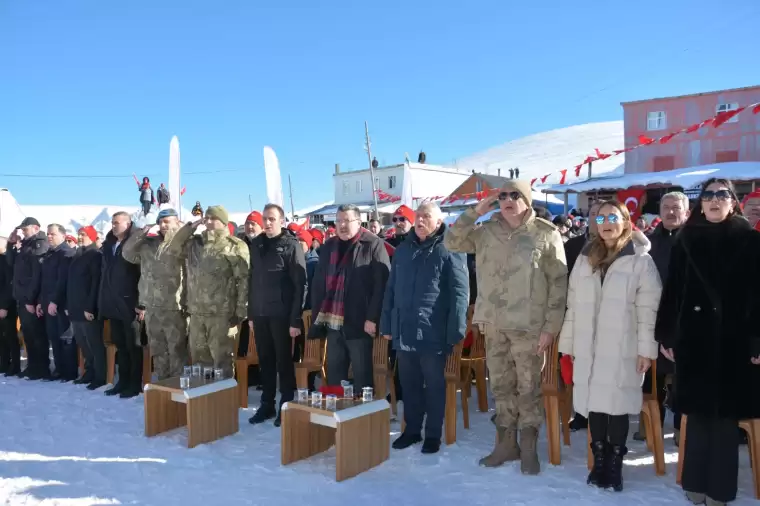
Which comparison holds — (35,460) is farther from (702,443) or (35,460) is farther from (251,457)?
(702,443)

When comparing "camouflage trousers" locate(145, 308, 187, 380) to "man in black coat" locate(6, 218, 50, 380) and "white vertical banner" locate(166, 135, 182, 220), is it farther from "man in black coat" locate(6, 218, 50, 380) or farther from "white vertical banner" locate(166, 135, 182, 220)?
"white vertical banner" locate(166, 135, 182, 220)

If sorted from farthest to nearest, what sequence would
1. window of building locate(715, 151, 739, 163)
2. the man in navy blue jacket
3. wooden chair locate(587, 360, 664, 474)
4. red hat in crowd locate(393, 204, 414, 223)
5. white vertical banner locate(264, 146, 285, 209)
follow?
window of building locate(715, 151, 739, 163) → white vertical banner locate(264, 146, 285, 209) → red hat in crowd locate(393, 204, 414, 223) → the man in navy blue jacket → wooden chair locate(587, 360, 664, 474)

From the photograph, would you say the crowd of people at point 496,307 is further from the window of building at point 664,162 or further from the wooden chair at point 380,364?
the window of building at point 664,162

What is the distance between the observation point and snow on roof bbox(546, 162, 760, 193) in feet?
57.6

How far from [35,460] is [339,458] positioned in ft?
7.55

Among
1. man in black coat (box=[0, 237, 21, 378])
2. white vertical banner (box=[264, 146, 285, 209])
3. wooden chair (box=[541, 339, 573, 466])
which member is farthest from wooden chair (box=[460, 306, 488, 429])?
white vertical banner (box=[264, 146, 285, 209])

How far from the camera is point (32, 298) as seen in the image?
7.12 m

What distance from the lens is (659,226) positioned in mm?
4590

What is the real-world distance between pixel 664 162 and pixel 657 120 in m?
2.26


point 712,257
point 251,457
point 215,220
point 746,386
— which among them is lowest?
point 251,457

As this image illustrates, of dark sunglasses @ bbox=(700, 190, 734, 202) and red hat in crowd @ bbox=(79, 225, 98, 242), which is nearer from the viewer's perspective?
dark sunglasses @ bbox=(700, 190, 734, 202)

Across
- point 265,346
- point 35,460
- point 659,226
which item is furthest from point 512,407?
point 35,460

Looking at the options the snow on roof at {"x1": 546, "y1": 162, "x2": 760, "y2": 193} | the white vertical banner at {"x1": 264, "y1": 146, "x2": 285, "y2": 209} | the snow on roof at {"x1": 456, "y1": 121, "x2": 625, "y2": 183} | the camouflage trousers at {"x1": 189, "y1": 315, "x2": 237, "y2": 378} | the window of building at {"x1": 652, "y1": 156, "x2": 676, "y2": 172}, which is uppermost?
the snow on roof at {"x1": 456, "y1": 121, "x2": 625, "y2": 183}

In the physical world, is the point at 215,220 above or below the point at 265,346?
above
